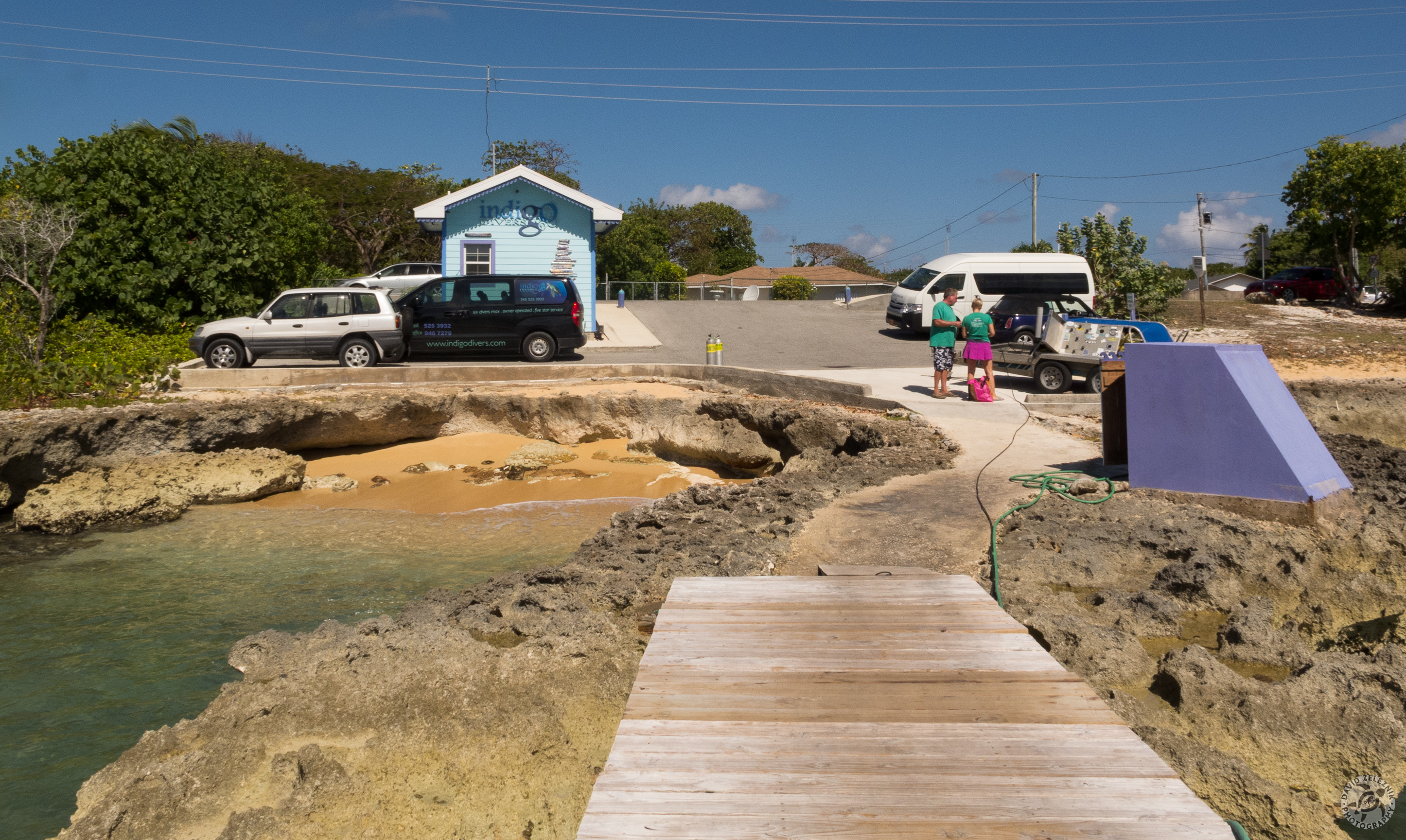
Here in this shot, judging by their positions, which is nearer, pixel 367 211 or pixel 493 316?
pixel 493 316

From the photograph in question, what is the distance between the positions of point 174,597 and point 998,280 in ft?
65.5

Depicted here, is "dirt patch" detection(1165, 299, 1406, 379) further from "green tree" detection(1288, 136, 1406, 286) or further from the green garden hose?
the green garden hose

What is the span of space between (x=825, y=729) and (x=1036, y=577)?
3894 mm

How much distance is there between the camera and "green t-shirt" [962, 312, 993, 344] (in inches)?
506

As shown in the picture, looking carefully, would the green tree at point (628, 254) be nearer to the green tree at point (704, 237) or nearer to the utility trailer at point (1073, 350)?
the green tree at point (704, 237)

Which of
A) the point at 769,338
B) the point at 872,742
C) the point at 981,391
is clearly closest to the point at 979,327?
the point at 981,391

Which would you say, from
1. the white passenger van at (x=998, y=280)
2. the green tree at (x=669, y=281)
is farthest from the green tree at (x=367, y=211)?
the white passenger van at (x=998, y=280)

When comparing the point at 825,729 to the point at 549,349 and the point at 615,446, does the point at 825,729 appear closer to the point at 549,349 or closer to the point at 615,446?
the point at 615,446

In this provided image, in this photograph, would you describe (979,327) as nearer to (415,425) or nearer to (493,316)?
(415,425)

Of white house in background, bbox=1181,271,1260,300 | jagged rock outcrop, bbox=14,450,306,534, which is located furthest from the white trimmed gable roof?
white house in background, bbox=1181,271,1260,300

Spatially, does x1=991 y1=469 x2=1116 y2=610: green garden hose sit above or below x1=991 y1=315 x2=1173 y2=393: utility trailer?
below

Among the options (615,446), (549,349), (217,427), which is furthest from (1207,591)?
(549,349)

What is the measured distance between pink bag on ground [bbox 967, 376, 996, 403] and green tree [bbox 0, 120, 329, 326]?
14988 mm

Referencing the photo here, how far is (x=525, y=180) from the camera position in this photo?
22188 millimetres
